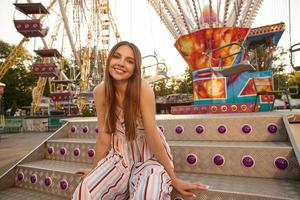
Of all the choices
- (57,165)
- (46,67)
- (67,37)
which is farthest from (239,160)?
(67,37)

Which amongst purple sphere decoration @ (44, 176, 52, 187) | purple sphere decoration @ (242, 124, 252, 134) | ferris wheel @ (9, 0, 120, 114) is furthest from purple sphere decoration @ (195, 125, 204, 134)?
ferris wheel @ (9, 0, 120, 114)

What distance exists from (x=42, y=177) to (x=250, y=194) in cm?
191

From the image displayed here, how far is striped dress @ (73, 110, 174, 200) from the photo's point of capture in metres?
1.40

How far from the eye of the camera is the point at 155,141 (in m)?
1.59

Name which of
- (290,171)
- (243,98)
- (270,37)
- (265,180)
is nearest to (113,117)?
(265,180)

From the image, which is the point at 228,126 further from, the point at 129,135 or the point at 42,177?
the point at 42,177

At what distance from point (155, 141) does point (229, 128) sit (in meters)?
1.10

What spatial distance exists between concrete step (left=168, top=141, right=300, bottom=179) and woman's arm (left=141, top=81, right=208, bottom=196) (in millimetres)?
540

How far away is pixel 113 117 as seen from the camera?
5.71 feet

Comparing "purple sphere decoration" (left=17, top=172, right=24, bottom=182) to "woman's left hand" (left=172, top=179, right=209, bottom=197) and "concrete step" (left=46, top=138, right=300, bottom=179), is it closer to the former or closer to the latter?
"concrete step" (left=46, top=138, right=300, bottom=179)

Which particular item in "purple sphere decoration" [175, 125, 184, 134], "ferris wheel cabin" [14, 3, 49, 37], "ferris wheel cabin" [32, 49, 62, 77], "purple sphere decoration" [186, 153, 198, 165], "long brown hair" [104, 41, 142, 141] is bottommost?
"purple sphere decoration" [186, 153, 198, 165]

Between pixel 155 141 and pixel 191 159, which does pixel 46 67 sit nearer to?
pixel 191 159

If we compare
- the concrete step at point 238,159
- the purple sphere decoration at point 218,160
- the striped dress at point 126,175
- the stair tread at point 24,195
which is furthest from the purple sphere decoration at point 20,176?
the purple sphere decoration at point 218,160

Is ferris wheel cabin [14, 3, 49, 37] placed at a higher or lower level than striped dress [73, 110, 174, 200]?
higher
